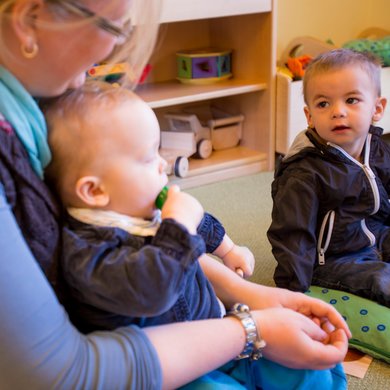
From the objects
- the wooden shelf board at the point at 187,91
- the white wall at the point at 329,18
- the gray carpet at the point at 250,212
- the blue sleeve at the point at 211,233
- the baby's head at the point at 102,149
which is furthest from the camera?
the white wall at the point at 329,18

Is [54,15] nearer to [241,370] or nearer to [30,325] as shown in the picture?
[30,325]

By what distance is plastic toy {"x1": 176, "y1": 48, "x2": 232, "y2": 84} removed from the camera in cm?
219

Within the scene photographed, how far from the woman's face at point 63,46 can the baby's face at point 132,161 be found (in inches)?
3.1

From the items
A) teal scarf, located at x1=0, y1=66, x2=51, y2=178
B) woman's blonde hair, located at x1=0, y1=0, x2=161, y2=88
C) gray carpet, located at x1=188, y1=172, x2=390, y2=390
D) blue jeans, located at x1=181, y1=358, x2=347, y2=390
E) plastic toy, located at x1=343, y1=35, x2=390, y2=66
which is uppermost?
woman's blonde hair, located at x1=0, y1=0, x2=161, y2=88

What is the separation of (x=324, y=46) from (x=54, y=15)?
2005mm

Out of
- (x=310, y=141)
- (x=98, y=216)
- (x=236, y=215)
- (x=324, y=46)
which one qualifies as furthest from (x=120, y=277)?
(x=324, y=46)

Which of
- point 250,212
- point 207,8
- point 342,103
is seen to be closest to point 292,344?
point 342,103

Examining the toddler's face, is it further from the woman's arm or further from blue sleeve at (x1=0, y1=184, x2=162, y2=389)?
blue sleeve at (x1=0, y1=184, x2=162, y2=389)

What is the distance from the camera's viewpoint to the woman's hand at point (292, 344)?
669 mm

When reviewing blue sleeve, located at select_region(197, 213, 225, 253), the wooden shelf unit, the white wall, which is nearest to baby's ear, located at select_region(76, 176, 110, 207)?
blue sleeve, located at select_region(197, 213, 225, 253)

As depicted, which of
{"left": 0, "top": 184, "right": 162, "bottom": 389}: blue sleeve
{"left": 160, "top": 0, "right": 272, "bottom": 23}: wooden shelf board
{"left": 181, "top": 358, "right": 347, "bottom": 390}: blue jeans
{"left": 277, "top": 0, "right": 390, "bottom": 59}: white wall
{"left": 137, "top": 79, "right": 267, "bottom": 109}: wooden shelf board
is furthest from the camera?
{"left": 277, "top": 0, "right": 390, "bottom": 59}: white wall

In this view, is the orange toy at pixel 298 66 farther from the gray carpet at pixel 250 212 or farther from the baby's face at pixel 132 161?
the baby's face at pixel 132 161

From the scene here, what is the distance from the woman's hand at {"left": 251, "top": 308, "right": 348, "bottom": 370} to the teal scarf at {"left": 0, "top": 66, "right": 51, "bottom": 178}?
1.16 feet

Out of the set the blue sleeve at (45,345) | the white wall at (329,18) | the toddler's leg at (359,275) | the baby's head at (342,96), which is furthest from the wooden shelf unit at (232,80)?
the blue sleeve at (45,345)
